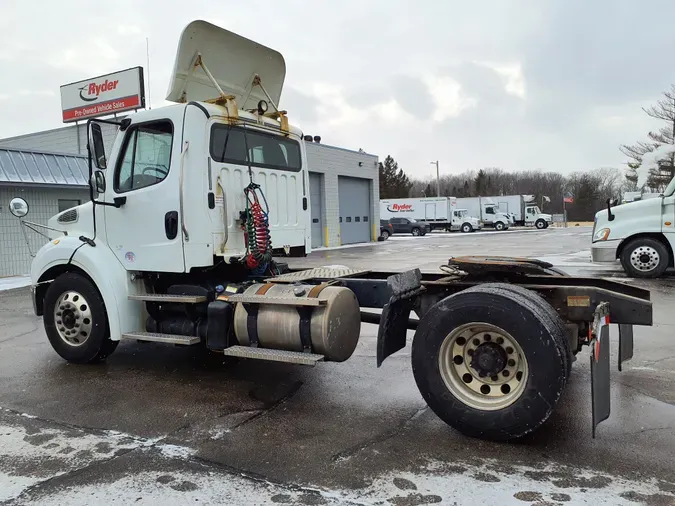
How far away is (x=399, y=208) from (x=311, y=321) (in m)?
48.9

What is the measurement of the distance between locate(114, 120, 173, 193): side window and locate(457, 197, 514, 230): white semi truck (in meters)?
49.7

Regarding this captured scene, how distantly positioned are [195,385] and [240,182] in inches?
84.2

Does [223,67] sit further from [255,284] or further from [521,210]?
[521,210]

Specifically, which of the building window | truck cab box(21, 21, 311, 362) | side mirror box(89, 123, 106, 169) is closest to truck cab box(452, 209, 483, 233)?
the building window

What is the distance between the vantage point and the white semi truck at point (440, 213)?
50438 mm

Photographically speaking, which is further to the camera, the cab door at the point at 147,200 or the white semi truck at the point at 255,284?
the cab door at the point at 147,200

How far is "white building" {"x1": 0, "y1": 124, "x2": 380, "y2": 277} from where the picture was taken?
54.4 feet

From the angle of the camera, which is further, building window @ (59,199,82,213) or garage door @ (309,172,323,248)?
garage door @ (309,172,323,248)

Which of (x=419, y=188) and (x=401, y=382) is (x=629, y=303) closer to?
(x=401, y=382)

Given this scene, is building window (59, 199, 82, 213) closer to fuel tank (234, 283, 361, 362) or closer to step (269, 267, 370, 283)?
step (269, 267, 370, 283)

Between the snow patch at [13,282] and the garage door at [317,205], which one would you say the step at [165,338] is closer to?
the snow patch at [13,282]

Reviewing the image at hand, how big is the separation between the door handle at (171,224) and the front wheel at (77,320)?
1.21m

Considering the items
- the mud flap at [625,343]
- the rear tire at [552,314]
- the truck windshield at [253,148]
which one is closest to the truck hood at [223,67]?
the truck windshield at [253,148]

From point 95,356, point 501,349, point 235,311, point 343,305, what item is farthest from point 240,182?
point 501,349
